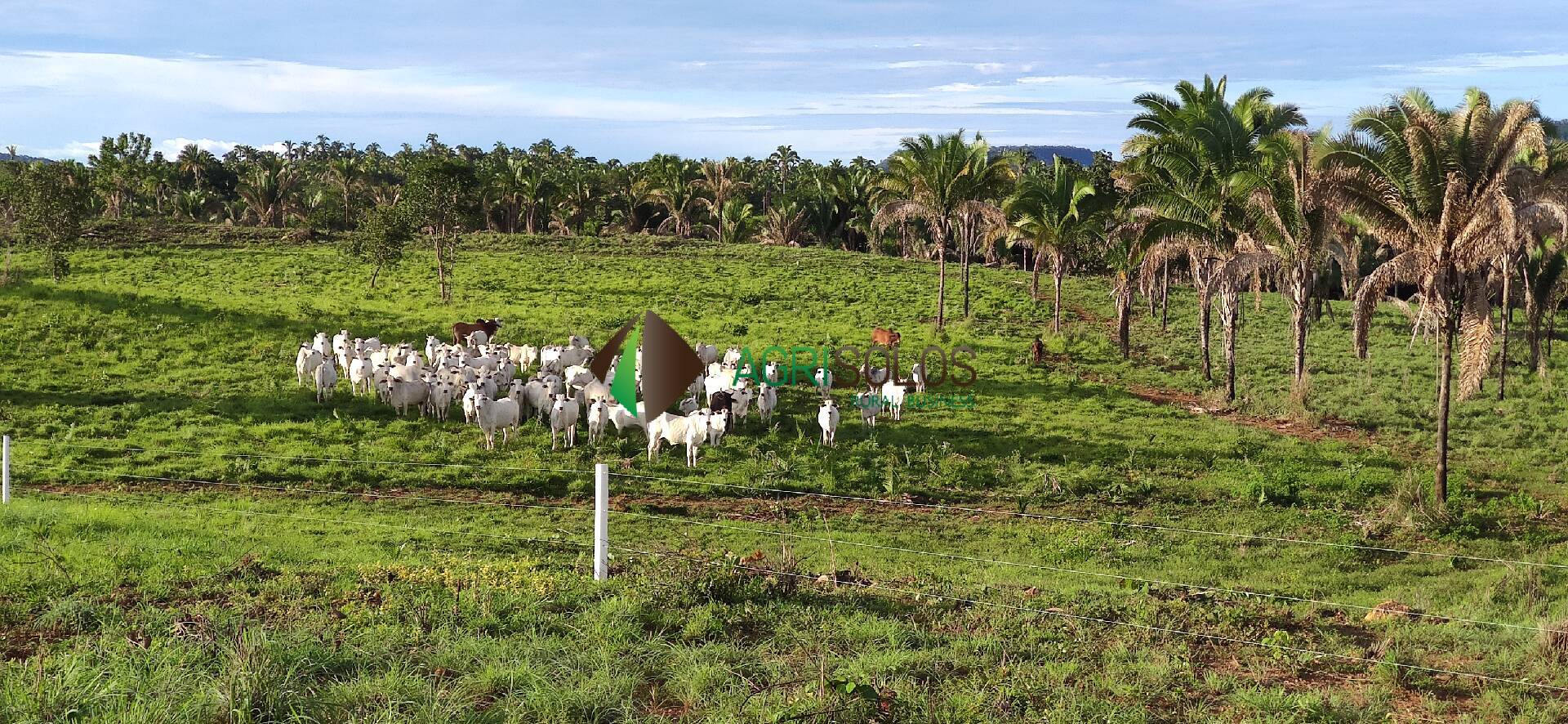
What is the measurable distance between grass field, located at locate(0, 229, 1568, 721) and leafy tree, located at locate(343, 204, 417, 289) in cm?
731

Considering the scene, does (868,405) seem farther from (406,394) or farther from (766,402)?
(406,394)

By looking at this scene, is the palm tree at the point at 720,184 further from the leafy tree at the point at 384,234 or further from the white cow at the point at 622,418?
the white cow at the point at 622,418

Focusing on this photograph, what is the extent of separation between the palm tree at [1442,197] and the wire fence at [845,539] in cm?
449

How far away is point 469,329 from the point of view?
32906mm

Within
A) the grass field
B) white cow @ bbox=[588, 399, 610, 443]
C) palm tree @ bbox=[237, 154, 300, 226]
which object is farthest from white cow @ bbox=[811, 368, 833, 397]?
palm tree @ bbox=[237, 154, 300, 226]

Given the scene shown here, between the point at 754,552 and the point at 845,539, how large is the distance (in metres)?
2.10

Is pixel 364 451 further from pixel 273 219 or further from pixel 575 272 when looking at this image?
pixel 273 219

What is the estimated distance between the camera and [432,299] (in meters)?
42.0

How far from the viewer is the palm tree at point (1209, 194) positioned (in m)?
26.5

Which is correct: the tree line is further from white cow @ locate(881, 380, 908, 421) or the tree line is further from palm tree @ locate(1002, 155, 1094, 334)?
white cow @ locate(881, 380, 908, 421)

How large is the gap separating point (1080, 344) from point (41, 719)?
3299 cm

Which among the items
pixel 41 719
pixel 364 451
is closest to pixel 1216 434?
pixel 364 451

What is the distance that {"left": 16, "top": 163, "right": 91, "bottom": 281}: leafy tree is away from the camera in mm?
37156

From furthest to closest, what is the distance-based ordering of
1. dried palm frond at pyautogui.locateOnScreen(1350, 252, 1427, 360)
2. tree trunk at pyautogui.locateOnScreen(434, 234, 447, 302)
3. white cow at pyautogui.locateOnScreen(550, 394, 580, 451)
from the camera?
tree trunk at pyautogui.locateOnScreen(434, 234, 447, 302)
white cow at pyautogui.locateOnScreen(550, 394, 580, 451)
dried palm frond at pyautogui.locateOnScreen(1350, 252, 1427, 360)
